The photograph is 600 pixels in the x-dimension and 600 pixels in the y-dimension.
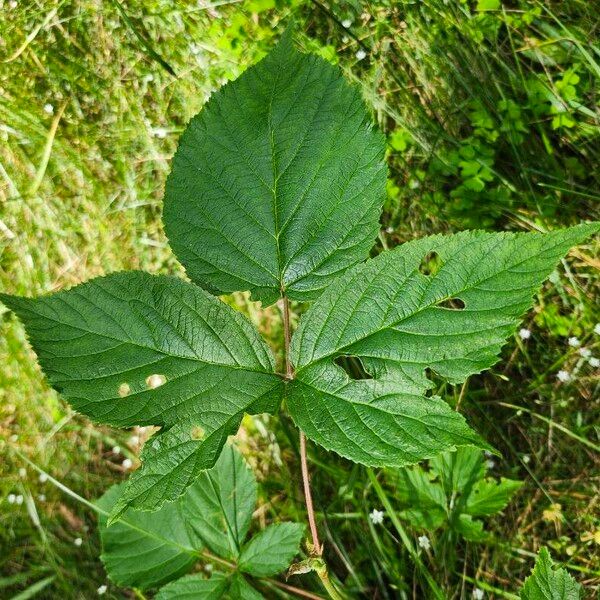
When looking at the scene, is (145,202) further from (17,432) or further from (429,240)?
(429,240)

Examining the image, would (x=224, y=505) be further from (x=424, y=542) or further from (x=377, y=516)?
(x=424, y=542)

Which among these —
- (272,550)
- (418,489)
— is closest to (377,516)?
(418,489)

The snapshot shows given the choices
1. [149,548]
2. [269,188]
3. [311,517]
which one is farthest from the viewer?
[149,548]

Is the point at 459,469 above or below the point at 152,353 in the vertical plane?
below

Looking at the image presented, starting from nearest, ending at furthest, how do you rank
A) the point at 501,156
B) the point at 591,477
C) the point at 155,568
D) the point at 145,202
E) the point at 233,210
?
the point at 233,210
the point at 155,568
the point at 591,477
the point at 501,156
the point at 145,202

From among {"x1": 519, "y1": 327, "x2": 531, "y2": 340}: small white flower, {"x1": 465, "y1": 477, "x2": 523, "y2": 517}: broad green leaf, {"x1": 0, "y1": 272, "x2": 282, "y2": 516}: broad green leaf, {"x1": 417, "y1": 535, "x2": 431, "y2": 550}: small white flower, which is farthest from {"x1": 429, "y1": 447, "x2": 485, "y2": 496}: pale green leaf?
{"x1": 0, "y1": 272, "x2": 282, "y2": 516}: broad green leaf

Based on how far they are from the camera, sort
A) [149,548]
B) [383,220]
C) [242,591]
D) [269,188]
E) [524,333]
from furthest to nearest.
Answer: [383,220], [524,333], [149,548], [242,591], [269,188]

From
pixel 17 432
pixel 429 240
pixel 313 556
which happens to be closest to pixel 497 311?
pixel 429 240

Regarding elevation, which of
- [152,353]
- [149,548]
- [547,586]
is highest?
[152,353]
